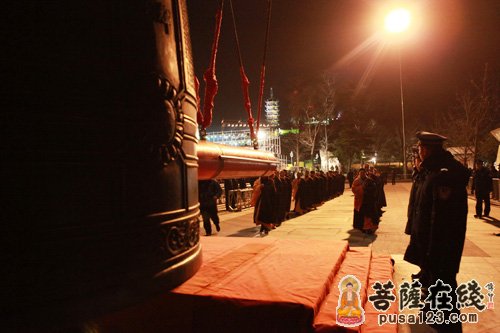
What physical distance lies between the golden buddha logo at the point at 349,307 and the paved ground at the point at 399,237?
97 cm

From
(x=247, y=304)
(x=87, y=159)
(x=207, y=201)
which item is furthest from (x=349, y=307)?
(x=207, y=201)

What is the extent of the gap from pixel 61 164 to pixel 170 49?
0.65 meters

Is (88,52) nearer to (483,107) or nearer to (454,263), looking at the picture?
(454,263)

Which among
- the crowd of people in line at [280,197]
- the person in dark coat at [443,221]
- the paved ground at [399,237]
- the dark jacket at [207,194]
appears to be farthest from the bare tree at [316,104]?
the person in dark coat at [443,221]

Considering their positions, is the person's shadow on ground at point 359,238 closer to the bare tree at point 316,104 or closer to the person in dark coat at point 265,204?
the person in dark coat at point 265,204

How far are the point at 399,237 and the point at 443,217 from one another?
4897mm

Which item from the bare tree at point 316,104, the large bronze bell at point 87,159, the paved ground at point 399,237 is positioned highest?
the bare tree at point 316,104

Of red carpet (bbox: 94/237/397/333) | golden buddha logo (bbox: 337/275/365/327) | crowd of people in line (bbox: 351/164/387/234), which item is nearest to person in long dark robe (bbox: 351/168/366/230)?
crowd of people in line (bbox: 351/164/387/234)

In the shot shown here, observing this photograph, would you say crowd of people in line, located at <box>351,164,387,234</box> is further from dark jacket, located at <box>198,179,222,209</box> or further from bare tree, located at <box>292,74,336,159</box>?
bare tree, located at <box>292,74,336,159</box>

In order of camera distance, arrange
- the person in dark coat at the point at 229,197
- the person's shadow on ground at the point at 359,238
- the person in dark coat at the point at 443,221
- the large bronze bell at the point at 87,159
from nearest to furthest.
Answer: the large bronze bell at the point at 87,159, the person in dark coat at the point at 443,221, the person's shadow on ground at the point at 359,238, the person in dark coat at the point at 229,197

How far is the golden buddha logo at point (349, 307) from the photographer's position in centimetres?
198

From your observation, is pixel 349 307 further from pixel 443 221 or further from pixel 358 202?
pixel 358 202

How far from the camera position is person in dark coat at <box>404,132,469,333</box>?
2824mm

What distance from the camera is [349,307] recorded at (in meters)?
2.16
